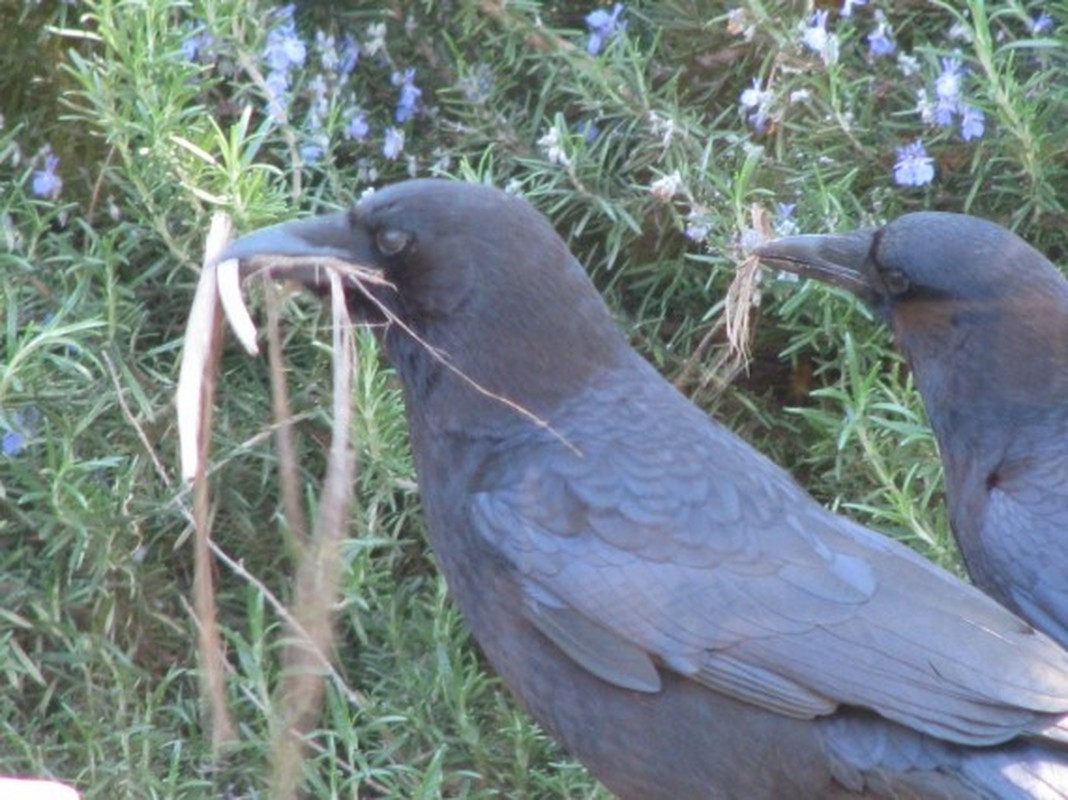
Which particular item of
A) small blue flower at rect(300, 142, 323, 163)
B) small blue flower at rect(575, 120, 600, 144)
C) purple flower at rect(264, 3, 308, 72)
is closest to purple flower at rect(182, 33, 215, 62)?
purple flower at rect(264, 3, 308, 72)

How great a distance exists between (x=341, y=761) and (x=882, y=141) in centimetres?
173

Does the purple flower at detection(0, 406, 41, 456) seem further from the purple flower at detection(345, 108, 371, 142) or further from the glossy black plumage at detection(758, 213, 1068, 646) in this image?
the glossy black plumage at detection(758, 213, 1068, 646)

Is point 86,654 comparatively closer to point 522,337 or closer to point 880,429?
point 522,337

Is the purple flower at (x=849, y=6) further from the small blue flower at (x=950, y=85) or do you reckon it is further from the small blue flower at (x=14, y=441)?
the small blue flower at (x=14, y=441)

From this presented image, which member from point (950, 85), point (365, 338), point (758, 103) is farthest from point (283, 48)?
point (950, 85)

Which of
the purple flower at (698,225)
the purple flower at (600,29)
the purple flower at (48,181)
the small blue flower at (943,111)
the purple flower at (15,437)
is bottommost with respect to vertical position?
the purple flower at (15,437)

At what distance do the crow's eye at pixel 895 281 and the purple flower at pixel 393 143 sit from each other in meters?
1.27

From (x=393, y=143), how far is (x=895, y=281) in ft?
4.27

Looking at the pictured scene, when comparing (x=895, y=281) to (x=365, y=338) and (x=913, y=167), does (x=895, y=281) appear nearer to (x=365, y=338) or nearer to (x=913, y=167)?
(x=913, y=167)

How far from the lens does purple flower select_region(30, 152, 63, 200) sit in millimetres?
5234

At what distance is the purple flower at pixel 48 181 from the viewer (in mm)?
5234

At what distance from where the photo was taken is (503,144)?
5445mm

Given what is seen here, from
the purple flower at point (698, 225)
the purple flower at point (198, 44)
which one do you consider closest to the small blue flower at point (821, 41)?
the purple flower at point (698, 225)

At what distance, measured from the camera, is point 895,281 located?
4613 millimetres
